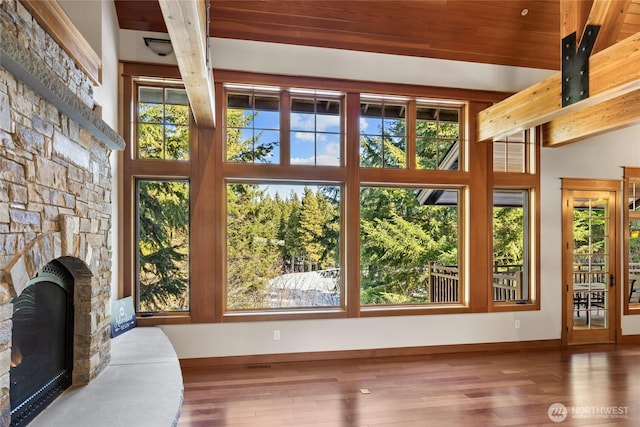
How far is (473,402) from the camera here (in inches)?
135

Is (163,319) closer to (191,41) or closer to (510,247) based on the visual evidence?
(191,41)

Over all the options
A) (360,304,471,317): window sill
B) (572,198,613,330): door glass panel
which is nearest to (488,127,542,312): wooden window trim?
(360,304,471,317): window sill

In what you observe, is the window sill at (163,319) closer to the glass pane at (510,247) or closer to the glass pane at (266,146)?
the glass pane at (266,146)

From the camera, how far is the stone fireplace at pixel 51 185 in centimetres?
179

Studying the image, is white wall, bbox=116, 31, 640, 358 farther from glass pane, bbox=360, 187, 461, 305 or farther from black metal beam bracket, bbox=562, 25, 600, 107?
black metal beam bracket, bbox=562, 25, 600, 107

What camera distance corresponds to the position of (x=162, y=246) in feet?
14.4

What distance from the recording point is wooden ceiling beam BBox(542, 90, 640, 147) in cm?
405

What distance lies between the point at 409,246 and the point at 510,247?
154cm

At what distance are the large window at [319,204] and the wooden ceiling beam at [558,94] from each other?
50cm

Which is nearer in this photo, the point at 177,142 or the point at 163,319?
the point at 163,319

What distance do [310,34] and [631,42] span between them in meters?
3.19

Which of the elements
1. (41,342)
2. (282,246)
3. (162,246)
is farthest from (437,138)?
(41,342)

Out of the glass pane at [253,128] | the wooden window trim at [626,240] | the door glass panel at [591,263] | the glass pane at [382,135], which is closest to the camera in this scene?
the glass pane at [253,128]

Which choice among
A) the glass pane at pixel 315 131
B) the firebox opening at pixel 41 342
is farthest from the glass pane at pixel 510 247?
the firebox opening at pixel 41 342
